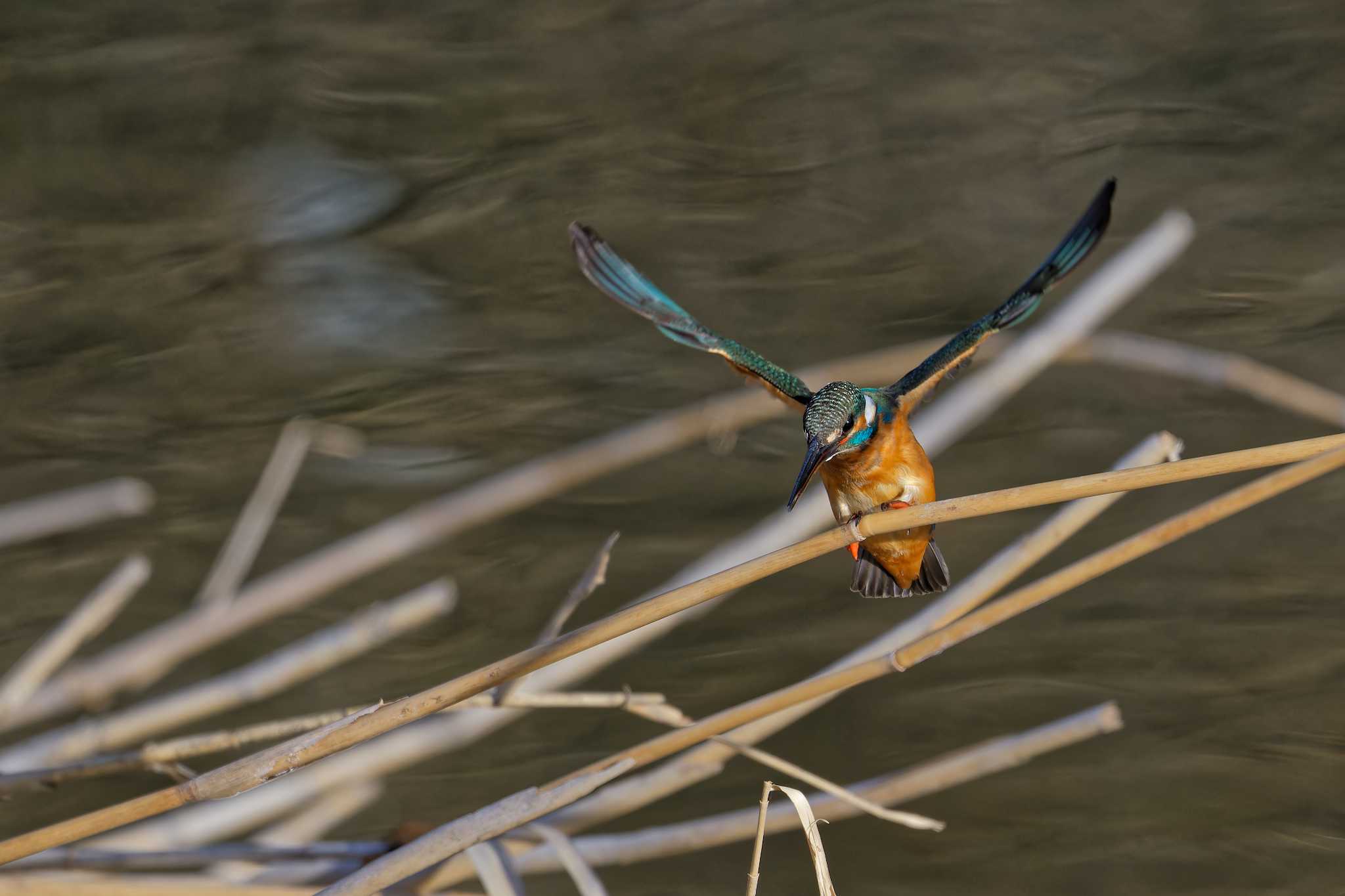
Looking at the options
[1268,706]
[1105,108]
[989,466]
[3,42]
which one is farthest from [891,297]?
[3,42]

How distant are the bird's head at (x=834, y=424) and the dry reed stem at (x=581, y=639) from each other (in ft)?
0.28

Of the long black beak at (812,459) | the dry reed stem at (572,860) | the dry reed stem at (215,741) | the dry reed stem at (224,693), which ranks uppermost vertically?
the long black beak at (812,459)

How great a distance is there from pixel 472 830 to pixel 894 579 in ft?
1.71

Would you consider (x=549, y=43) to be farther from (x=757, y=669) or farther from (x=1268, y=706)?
(x=1268, y=706)

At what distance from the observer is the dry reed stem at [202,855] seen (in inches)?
58.3

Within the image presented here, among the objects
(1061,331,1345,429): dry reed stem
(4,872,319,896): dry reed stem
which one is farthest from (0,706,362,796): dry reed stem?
(1061,331,1345,429): dry reed stem

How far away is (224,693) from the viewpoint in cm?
197

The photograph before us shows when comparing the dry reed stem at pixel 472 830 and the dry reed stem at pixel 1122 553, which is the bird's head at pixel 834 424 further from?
the dry reed stem at pixel 472 830

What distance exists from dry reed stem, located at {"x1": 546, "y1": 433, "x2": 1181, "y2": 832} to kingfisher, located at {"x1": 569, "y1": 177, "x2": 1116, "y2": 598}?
0.10 metres

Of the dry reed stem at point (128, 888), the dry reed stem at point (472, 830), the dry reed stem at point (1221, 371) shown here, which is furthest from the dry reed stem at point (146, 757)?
the dry reed stem at point (1221, 371)

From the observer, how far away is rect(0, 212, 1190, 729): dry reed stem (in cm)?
213

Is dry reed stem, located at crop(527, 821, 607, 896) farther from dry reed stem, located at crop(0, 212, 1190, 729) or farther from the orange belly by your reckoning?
dry reed stem, located at crop(0, 212, 1190, 729)

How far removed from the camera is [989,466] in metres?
3.13

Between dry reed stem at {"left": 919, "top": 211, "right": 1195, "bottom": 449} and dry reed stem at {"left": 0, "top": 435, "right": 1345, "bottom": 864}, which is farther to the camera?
Answer: dry reed stem at {"left": 919, "top": 211, "right": 1195, "bottom": 449}
